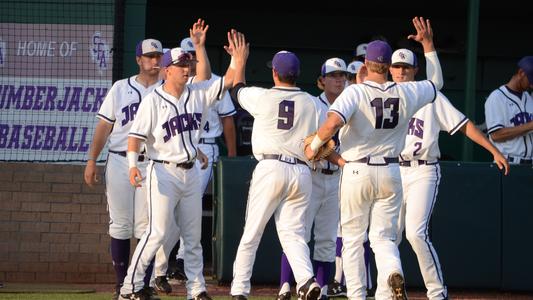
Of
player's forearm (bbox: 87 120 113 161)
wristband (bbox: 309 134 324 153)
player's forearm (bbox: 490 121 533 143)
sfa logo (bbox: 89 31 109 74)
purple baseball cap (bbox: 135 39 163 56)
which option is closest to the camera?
wristband (bbox: 309 134 324 153)

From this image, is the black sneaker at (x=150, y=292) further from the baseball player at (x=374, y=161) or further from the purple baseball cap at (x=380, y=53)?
the purple baseball cap at (x=380, y=53)

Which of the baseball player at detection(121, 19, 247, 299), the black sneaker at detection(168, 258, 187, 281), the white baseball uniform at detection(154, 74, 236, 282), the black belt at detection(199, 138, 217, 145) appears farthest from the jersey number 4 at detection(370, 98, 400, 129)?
the black sneaker at detection(168, 258, 187, 281)

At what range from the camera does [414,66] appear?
8227 mm

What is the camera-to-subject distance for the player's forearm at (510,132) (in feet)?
31.9

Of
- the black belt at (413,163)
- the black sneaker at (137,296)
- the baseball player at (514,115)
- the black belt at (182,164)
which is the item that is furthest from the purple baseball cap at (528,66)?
the black sneaker at (137,296)

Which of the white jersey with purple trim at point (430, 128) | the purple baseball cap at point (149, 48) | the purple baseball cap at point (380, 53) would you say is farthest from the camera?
the purple baseball cap at point (149, 48)

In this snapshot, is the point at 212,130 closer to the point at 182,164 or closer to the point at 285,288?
the point at 182,164

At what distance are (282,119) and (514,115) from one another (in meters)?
3.07

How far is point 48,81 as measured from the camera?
10594 millimetres

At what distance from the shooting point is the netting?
10.6 m

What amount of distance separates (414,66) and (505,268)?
2.49 metres

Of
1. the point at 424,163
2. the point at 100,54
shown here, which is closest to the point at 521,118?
the point at 424,163

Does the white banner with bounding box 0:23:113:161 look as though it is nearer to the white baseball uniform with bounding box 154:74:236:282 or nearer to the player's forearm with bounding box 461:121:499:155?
the white baseball uniform with bounding box 154:74:236:282

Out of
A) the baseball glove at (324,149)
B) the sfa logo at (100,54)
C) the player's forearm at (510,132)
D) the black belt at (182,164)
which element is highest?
the sfa logo at (100,54)
